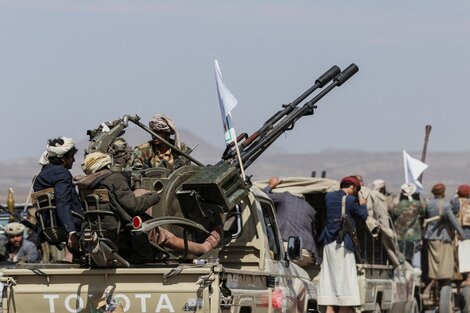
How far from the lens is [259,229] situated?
1417 cm

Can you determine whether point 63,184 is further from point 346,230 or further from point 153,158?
point 346,230

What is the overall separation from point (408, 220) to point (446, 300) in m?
1.51

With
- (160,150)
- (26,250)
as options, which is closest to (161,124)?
(160,150)

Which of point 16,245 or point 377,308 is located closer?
point 377,308

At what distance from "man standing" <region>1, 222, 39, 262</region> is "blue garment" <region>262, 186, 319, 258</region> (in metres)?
4.33

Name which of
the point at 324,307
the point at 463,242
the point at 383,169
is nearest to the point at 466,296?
the point at 463,242

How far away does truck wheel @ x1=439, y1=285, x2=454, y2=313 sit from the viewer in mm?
22359

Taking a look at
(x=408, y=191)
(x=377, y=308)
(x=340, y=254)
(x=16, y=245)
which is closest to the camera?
(x=340, y=254)

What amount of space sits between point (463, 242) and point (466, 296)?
0.91 metres

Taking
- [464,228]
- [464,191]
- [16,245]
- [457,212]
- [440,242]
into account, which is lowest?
[16,245]

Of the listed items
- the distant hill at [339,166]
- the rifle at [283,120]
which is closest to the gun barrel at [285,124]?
the rifle at [283,120]

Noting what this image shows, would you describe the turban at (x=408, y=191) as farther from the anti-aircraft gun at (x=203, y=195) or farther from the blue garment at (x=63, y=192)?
the blue garment at (x=63, y=192)

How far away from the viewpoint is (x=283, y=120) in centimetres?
1700

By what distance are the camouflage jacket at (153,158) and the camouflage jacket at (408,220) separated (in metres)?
8.61
